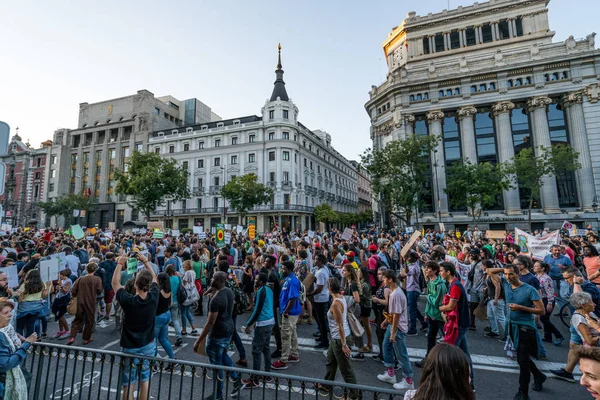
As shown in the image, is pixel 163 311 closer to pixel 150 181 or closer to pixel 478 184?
pixel 478 184

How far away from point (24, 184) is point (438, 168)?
78.9 meters

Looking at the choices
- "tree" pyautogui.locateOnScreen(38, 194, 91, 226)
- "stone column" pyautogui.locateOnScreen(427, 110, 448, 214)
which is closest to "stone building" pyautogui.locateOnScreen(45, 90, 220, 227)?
"tree" pyautogui.locateOnScreen(38, 194, 91, 226)

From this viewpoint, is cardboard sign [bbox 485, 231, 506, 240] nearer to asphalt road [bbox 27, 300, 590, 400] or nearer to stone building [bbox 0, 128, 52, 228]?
asphalt road [bbox 27, 300, 590, 400]

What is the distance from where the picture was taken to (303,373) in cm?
540

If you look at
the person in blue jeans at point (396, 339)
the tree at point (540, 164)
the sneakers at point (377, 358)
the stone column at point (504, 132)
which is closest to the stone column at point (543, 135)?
the stone column at point (504, 132)

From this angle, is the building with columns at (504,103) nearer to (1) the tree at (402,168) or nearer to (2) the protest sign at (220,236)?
(1) the tree at (402,168)

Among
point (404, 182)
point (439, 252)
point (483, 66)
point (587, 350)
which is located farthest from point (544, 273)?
point (483, 66)

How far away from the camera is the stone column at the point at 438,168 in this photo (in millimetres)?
36500

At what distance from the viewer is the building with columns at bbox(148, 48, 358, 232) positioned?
158ft

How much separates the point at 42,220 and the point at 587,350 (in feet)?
260

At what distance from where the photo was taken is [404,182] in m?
30.4

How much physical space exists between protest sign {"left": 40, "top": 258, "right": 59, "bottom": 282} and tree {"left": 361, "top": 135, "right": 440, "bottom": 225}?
28158 mm

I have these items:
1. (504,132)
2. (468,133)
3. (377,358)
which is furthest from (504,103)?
(377,358)

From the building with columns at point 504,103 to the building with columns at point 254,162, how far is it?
50.2ft
